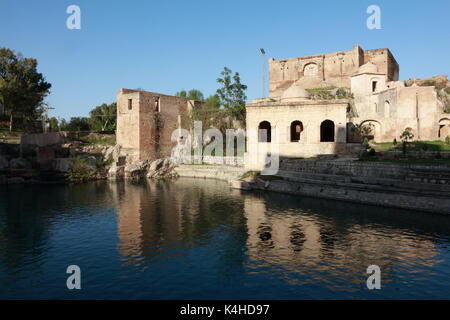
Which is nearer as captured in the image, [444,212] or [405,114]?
[444,212]

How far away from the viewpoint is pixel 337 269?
1010cm

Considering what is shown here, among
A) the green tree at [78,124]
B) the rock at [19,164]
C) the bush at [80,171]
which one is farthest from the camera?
the green tree at [78,124]

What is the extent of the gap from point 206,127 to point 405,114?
A: 23873 mm

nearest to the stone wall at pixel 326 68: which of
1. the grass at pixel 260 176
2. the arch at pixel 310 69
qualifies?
the arch at pixel 310 69

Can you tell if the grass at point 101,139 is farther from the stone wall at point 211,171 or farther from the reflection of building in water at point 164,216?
A: the reflection of building in water at point 164,216

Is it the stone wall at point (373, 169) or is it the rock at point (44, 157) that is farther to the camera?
the rock at point (44, 157)

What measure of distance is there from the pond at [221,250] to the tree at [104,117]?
36.0 metres

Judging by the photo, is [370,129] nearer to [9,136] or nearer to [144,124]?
[144,124]

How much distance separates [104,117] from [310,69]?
37.2 m

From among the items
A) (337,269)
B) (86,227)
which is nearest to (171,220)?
(86,227)

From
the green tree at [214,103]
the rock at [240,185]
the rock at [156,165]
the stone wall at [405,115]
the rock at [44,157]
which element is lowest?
the rock at [240,185]

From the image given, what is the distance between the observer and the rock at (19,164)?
30625 mm

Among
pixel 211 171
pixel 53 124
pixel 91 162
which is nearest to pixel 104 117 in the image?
pixel 53 124
